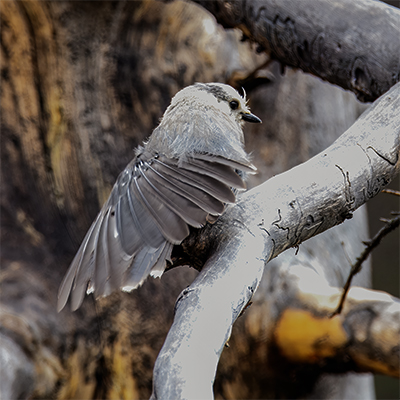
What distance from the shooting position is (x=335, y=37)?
6.73ft

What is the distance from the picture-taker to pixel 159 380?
34.3 inches

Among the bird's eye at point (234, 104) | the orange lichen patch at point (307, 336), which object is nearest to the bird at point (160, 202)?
the bird's eye at point (234, 104)

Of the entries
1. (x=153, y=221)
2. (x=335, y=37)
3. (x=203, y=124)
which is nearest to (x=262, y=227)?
(x=153, y=221)

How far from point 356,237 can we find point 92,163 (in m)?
1.43

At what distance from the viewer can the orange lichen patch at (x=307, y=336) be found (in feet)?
7.36

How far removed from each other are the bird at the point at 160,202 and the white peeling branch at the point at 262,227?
8 cm

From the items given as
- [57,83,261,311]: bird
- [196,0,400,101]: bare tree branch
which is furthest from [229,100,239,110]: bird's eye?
[196,0,400,101]: bare tree branch

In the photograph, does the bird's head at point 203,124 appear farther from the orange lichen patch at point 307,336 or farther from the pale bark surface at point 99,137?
the orange lichen patch at point 307,336

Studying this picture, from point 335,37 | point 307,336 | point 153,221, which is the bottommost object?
point 307,336

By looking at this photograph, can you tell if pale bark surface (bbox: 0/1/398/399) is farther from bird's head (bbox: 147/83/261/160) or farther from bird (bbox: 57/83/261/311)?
bird (bbox: 57/83/261/311)

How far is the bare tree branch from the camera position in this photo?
6.46ft

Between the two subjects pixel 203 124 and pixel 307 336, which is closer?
pixel 203 124

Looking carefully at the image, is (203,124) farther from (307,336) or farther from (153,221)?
(307,336)

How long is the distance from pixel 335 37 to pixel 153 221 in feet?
3.82
